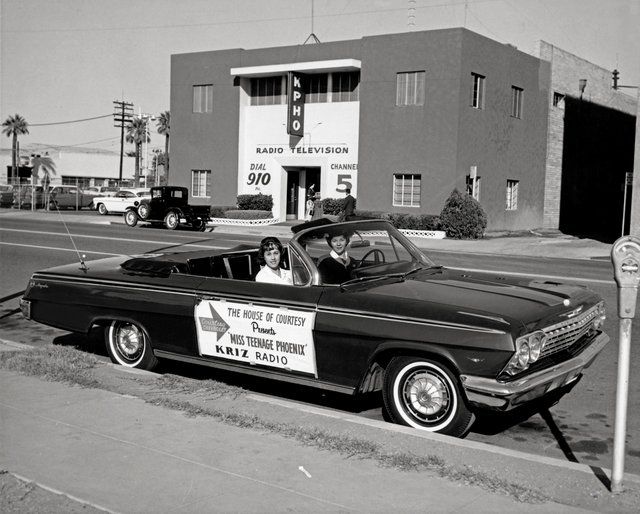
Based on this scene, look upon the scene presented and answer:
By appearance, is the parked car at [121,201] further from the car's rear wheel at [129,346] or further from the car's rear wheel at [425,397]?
the car's rear wheel at [425,397]

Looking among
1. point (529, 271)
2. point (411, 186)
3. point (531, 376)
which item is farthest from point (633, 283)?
point (411, 186)

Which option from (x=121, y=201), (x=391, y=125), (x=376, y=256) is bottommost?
(x=376, y=256)

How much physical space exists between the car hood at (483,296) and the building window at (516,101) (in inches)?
1129

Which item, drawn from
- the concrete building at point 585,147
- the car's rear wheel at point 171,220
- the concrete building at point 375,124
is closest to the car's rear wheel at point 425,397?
the concrete building at point 375,124

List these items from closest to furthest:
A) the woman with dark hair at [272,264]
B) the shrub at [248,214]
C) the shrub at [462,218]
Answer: the woman with dark hair at [272,264] → the shrub at [462,218] → the shrub at [248,214]

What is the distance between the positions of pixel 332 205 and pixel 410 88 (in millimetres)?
5695

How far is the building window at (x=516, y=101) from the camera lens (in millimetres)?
33531

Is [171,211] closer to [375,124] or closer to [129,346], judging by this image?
[375,124]

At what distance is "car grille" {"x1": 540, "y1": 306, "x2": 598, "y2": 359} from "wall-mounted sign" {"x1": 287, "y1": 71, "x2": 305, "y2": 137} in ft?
92.6

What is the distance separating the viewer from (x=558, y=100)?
123 feet

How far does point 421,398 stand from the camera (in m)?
5.42

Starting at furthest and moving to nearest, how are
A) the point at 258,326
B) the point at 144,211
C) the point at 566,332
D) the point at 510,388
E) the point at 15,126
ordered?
the point at 15,126 < the point at 144,211 < the point at 258,326 < the point at 566,332 < the point at 510,388

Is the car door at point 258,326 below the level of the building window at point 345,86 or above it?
below

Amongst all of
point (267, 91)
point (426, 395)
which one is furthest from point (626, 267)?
point (267, 91)
